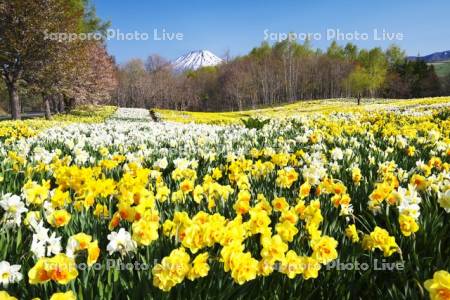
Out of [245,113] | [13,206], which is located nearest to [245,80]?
[245,113]

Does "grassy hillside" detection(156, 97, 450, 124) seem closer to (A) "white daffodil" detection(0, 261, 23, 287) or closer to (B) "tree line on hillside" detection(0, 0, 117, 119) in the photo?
(B) "tree line on hillside" detection(0, 0, 117, 119)

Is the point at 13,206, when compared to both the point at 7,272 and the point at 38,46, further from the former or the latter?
the point at 38,46

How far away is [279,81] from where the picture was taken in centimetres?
7231

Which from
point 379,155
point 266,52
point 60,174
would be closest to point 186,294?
point 60,174

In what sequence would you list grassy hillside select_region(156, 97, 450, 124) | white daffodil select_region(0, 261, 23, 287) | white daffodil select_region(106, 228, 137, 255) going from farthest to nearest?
1. grassy hillside select_region(156, 97, 450, 124)
2. white daffodil select_region(106, 228, 137, 255)
3. white daffodil select_region(0, 261, 23, 287)

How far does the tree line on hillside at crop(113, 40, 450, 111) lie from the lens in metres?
65.4

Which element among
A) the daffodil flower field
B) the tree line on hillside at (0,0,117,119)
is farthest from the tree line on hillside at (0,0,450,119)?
the daffodil flower field

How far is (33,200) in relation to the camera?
8.34 ft

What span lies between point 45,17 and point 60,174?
70.4 ft

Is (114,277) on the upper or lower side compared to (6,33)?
lower

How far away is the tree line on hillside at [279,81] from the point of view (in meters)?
65.4

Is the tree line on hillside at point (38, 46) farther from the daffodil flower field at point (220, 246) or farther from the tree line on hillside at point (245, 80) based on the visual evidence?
the daffodil flower field at point (220, 246)

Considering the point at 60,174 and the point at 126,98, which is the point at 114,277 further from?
the point at 126,98

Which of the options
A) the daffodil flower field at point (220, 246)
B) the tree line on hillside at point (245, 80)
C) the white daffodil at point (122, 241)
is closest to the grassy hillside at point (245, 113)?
the tree line on hillside at point (245, 80)
